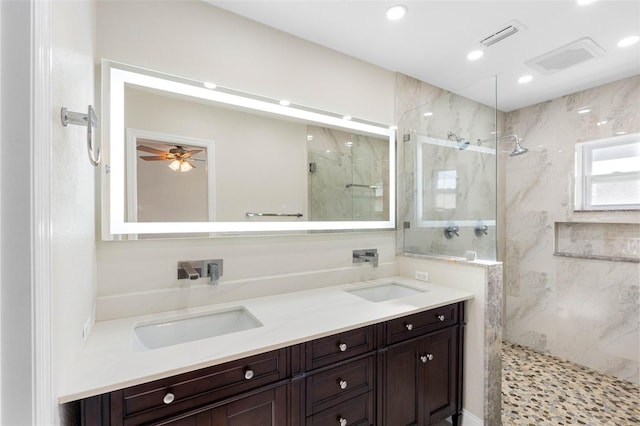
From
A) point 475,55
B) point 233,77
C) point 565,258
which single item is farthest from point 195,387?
point 565,258

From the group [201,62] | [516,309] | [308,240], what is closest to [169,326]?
[308,240]

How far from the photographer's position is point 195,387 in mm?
1043

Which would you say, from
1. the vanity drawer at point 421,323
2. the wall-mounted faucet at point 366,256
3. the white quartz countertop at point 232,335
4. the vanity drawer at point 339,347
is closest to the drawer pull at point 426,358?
the vanity drawer at point 421,323

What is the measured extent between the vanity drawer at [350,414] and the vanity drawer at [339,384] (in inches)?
1.0

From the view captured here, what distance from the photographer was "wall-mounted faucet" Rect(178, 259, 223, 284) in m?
1.57

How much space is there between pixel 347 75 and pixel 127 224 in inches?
74.2

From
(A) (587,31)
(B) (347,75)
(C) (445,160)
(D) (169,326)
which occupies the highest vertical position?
(A) (587,31)

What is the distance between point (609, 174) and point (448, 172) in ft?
5.22

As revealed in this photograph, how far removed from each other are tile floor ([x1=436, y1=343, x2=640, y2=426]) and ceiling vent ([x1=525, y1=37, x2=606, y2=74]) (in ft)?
8.90

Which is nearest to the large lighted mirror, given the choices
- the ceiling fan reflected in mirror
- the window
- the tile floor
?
the ceiling fan reflected in mirror

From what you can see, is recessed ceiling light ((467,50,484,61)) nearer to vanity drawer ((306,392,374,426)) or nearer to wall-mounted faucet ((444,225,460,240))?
wall-mounted faucet ((444,225,460,240))

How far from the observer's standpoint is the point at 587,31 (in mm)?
1953

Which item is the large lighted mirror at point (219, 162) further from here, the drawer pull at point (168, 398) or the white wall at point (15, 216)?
the white wall at point (15, 216)

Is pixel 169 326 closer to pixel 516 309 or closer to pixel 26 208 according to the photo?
pixel 26 208
